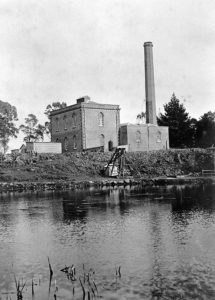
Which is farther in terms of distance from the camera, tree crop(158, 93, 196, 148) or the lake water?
tree crop(158, 93, 196, 148)

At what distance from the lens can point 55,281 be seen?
40.3 ft

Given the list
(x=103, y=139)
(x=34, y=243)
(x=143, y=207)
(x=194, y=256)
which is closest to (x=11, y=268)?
(x=34, y=243)

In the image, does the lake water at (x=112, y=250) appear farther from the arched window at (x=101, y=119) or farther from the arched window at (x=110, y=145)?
the arched window at (x=101, y=119)

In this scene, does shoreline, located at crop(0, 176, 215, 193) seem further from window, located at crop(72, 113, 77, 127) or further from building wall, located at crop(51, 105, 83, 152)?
window, located at crop(72, 113, 77, 127)

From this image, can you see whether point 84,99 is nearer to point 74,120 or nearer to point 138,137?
point 74,120

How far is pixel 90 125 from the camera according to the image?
64.4 meters

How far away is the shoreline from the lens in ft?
164

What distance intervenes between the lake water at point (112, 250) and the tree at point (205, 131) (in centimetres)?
4761

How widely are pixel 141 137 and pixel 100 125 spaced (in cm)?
677

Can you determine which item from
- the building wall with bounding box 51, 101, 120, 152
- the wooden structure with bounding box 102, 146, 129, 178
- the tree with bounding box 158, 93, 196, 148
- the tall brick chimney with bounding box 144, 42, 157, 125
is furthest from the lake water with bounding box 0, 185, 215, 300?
the tree with bounding box 158, 93, 196, 148

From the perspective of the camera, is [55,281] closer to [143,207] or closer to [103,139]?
[143,207]

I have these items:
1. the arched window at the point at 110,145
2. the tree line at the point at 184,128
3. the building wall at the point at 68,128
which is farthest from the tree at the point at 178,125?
the building wall at the point at 68,128

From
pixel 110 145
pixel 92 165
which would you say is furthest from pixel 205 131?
pixel 92 165

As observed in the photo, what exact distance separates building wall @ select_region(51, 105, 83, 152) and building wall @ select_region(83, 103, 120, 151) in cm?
104
